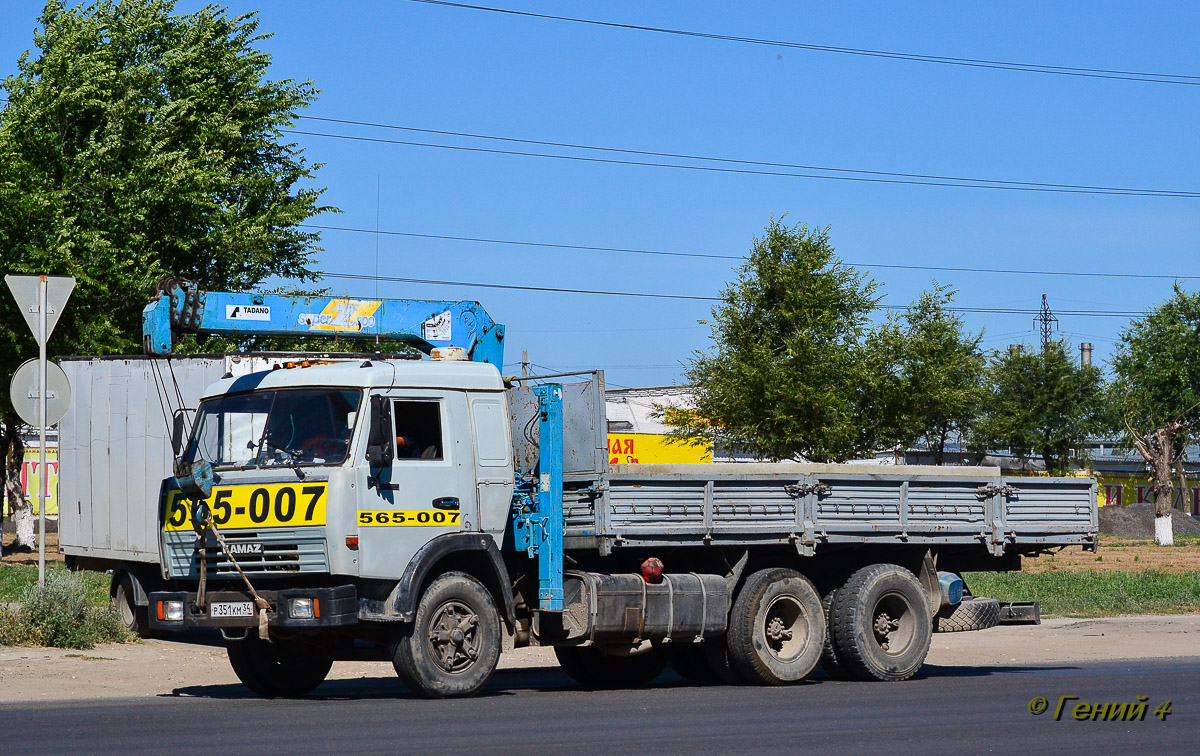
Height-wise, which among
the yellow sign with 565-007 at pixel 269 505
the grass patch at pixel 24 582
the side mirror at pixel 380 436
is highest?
the side mirror at pixel 380 436

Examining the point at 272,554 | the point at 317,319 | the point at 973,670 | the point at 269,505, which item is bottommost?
the point at 973,670

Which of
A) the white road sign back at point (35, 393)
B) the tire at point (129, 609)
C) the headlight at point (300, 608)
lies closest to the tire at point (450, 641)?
the headlight at point (300, 608)

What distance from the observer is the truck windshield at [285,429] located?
11.2 metres

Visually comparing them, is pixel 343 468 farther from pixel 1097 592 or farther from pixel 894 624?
pixel 1097 592

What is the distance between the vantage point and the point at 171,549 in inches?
454

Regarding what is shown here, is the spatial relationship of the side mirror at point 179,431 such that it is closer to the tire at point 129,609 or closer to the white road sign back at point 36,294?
the white road sign back at point 36,294

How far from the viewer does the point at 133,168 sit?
27484 mm

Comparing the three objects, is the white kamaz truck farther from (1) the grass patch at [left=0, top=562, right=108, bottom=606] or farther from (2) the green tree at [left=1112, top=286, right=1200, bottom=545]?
(2) the green tree at [left=1112, top=286, right=1200, bottom=545]

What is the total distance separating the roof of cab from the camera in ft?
37.7

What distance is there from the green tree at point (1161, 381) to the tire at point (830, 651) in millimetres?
48140

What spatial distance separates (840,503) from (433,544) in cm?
428

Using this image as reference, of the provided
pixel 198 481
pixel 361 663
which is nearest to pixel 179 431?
pixel 198 481

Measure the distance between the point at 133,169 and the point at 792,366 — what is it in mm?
20508

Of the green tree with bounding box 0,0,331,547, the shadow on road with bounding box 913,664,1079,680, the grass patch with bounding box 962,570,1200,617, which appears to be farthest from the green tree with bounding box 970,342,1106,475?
the shadow on road with bounding box 913,664,1079,680
